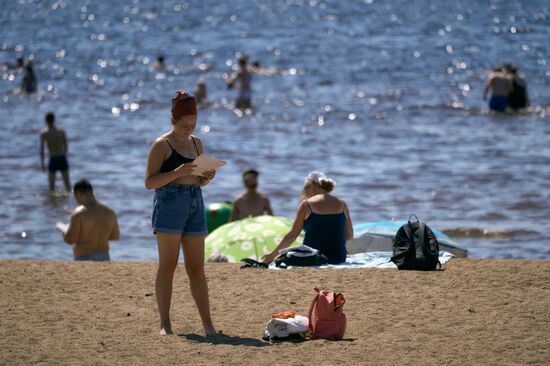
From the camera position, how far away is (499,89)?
2400 centimetres

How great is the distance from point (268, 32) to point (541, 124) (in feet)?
82.5

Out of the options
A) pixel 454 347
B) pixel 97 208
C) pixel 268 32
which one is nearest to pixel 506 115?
pixel 97 208

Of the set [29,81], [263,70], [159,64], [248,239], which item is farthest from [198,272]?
[159,64]

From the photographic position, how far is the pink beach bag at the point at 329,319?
279 inches

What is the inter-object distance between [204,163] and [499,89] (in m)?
18.1

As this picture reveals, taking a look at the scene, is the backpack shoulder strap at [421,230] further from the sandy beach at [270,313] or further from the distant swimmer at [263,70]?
the distant swimmer at [263,70]

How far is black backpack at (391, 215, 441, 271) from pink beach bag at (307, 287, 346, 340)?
1936mm

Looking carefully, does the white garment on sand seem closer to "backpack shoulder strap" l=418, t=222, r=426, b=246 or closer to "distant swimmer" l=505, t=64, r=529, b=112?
"backpack shoulder strap" l=418, t=222, r=426, b=246

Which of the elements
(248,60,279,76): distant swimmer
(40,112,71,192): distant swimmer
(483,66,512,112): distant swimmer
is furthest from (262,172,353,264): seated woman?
(248,60,279,76): distant swimmer

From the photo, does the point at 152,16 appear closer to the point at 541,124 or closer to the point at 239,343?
the point at 541,124

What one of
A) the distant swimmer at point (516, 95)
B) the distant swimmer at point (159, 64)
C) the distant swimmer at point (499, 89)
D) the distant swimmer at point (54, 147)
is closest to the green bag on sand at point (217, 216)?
the distant swimmer at point (54, 147)

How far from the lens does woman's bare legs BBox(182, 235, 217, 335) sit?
23.1ft

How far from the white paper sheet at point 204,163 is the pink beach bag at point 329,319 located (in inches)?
43.6

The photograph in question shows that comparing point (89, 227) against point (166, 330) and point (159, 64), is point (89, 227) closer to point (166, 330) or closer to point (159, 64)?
point (166, 330)
